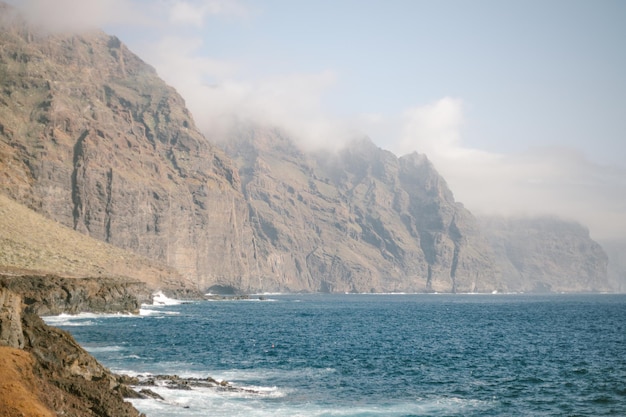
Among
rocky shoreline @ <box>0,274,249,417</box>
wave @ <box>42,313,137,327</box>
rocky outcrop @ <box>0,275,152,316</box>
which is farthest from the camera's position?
rocky outcrop @ <box>0,275,152,316</box>

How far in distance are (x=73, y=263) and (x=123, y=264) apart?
1242 inches

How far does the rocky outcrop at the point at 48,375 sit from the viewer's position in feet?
75.6

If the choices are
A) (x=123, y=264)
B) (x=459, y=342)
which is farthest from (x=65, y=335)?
(x=123, y=264)

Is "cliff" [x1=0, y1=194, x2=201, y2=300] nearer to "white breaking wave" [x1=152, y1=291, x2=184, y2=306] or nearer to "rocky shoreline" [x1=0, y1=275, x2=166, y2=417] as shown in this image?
"white breaking wave" [x1=152, y1=291, x2=184, y2=306]

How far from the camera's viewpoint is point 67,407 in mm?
24578

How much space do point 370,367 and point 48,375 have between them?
31.5 meters

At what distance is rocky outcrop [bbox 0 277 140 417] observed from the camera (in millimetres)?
23047

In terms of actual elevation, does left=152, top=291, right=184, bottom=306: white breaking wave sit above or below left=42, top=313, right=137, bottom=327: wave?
below

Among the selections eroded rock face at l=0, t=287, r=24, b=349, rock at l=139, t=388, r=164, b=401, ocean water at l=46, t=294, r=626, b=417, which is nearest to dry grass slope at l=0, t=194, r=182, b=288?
ocean water at l=46, t=294, r=626, b=417

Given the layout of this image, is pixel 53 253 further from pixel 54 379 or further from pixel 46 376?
pixel 46 376

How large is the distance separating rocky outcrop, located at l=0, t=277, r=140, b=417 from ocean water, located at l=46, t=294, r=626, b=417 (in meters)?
3.94

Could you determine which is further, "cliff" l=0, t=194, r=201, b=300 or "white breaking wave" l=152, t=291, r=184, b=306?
"white breaking wave" l=152, t=291, r=184, b=306

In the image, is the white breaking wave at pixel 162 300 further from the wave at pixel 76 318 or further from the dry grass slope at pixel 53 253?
the wave at pixel 76 318

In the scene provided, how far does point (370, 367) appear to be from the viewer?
53125 millimetres
